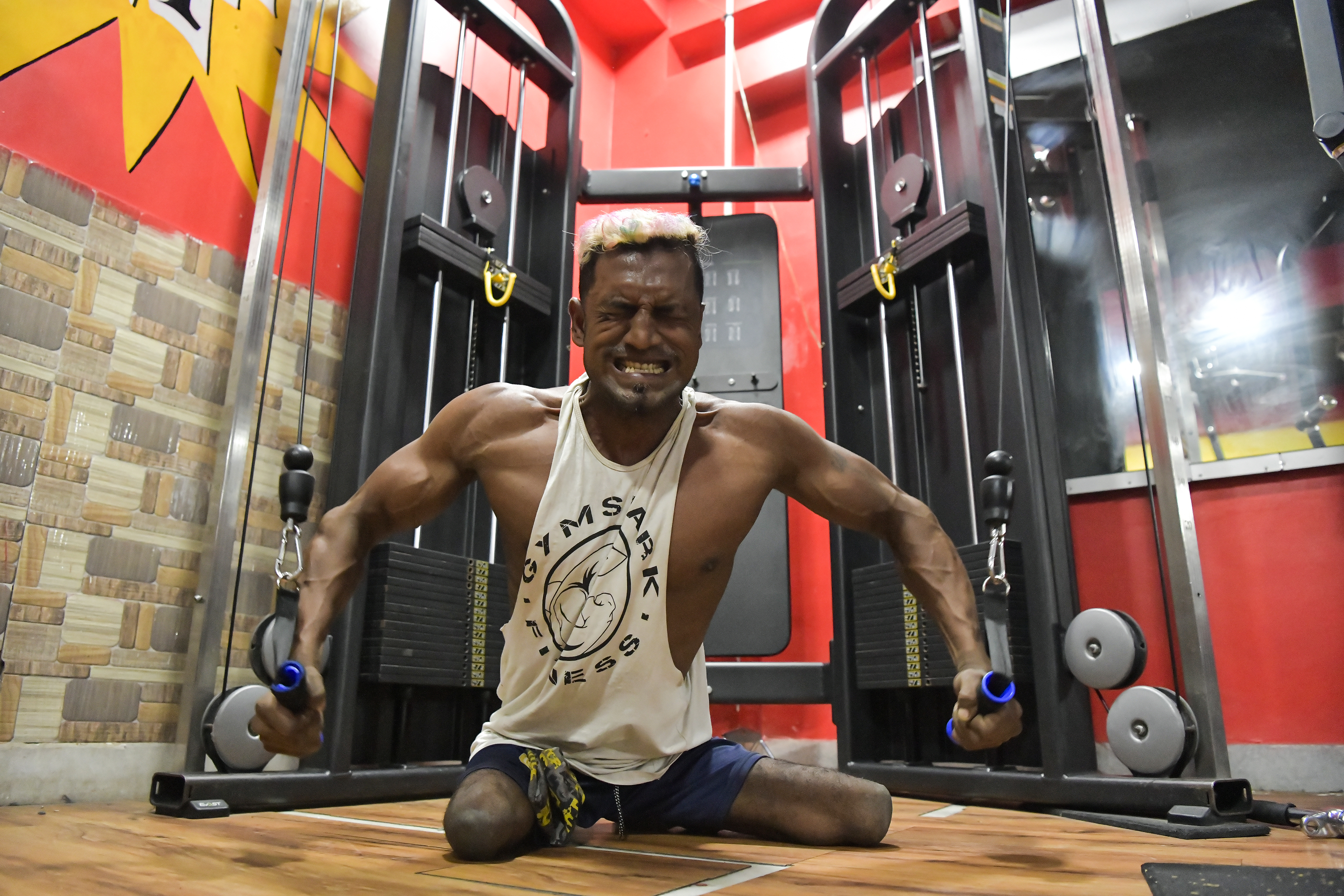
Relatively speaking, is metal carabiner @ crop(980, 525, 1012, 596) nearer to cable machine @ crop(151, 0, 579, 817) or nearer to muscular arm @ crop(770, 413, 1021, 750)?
muscular arm @ crop(770, 413, 1021, 750)

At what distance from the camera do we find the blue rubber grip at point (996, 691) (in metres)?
1.34

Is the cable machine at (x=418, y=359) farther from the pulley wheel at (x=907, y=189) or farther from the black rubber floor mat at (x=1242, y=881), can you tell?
the black rubber floor mat at (x=1242, y=881)

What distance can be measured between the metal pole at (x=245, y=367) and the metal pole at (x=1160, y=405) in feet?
7.85

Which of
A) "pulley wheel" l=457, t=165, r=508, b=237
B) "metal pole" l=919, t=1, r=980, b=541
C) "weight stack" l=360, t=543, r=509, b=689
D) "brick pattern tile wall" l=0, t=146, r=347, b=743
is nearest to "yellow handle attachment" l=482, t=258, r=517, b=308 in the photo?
"pulley wheel" l=457, t=165, r=508, b=237

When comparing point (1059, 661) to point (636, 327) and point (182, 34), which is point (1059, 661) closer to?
point (636, 327)

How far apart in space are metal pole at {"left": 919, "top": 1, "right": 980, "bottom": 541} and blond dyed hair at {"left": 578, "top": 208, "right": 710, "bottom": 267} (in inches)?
56.9

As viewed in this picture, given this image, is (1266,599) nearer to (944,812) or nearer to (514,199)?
(944,812)

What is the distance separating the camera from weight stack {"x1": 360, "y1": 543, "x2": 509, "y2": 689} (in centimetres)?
254

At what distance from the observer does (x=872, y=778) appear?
2840 mm

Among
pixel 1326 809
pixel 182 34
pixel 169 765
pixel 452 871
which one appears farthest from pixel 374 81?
pixel 1326 809

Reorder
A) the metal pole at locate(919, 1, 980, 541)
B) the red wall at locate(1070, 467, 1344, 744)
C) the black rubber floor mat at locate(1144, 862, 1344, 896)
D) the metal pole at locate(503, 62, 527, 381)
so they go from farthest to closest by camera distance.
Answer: the metal pole at locate(503, 62, 527, 381), the metal pole at locate(919, 1, 980, 541), the red wall at locate(1070, 467, 1344, 744), the black rubber floor mat at locate(1144, 862, 1344, 896)

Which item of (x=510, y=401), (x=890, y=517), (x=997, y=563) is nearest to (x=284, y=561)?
(x=510, y=401)

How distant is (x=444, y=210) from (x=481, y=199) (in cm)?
15

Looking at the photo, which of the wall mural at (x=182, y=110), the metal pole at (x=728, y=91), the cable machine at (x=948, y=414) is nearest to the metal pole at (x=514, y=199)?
the wall mural at (x=182, y=110)
